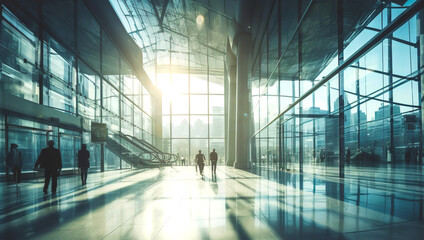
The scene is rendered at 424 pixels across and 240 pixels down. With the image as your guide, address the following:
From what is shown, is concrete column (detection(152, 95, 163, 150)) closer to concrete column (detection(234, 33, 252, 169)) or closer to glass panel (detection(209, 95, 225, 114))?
glass panel (detection(209, 95, 225, 114))

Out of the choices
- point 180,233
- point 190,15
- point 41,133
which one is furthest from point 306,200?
point 190,15

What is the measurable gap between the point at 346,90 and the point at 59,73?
12.2 m

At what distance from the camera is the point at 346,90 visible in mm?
7902

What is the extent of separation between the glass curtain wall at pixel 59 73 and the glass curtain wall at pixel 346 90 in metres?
10.6

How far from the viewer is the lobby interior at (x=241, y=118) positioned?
3.83 meters

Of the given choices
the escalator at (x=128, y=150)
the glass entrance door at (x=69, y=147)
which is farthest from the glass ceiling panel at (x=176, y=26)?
the glass entrance door at (x=69, y=147)

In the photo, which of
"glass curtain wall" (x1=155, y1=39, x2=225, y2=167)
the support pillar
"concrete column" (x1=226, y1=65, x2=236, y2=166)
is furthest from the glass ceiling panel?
the support pillar

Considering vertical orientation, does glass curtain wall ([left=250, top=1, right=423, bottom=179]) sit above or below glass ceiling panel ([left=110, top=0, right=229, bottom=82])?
below

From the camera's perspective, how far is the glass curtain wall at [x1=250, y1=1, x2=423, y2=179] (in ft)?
19.7

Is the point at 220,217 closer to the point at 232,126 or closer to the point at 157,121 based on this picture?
the point at 232,126

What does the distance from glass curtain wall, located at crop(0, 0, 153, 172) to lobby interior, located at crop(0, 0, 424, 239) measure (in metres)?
0.07

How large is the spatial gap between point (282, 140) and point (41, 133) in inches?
473

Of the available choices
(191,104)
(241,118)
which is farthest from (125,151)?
(191,104)

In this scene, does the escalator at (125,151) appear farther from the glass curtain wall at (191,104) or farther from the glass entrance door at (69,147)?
the glass curtain wall at (191,104)
